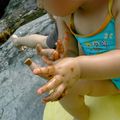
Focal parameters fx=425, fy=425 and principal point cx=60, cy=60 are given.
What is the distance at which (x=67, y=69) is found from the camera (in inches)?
47.9

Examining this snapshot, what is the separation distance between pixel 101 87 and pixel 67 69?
39cm

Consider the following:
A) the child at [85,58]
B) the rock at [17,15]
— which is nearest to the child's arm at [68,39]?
the child at [85,58]

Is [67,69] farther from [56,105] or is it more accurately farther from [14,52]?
[14,52]

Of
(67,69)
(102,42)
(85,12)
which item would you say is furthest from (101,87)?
(67,69)

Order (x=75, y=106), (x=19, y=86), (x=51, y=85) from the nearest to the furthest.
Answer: (x=51, y=85)
(x=75, y=106)
(x=19, y=86)

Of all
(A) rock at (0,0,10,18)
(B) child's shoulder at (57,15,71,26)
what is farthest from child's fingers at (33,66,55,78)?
(A) rock at (0,0,10,18)

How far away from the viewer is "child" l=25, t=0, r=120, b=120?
1.20 m

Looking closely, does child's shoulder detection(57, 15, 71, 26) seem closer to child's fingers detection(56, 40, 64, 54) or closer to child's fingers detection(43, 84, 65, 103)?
child's fingers detection(56, 40, 64, 54)

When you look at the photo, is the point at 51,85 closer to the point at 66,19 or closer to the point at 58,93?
the point at 58,93

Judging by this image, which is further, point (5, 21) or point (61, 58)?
point (5, 21)

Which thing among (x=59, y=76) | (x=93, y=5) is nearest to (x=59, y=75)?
(x=59, y=76)

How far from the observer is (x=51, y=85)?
1.14 meters

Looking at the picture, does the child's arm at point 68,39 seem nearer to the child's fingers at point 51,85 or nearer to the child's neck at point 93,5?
the child's neck at point 93,5

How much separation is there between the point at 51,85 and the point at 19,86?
1.17 metres
